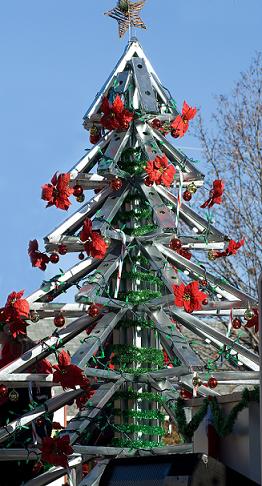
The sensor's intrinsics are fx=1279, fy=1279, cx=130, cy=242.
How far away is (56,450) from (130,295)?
155cm

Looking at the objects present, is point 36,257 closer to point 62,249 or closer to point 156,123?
point 62,249

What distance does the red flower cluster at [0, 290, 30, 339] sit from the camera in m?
9.88

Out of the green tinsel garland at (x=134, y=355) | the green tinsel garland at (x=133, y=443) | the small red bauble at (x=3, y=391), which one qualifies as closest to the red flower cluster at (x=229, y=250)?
the green tinsel garland at (x=134, y=355)

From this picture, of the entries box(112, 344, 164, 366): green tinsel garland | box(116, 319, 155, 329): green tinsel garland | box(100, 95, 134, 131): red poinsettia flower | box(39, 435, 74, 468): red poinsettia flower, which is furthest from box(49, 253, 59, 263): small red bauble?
box(39, 435, 74, 468): red poinsettia flower

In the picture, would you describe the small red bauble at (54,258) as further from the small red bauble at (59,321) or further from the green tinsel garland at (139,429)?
the green tinsel garland at (139,429)

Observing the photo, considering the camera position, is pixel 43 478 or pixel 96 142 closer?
pixel 43 478

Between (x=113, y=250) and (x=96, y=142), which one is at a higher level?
(x=96, y=142)

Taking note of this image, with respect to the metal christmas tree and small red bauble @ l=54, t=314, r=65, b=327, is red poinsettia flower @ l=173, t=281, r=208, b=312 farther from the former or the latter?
small red bauble @ l=54, t=314, r=65, b=327

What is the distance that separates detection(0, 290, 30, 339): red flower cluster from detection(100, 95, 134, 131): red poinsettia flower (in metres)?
1.58

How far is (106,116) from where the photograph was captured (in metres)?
10.4

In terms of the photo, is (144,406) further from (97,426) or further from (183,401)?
(183,401)

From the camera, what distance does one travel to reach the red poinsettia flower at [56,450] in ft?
30.3

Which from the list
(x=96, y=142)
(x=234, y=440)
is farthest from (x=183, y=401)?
(x=96, y=142)

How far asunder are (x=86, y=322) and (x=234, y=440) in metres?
3.64
